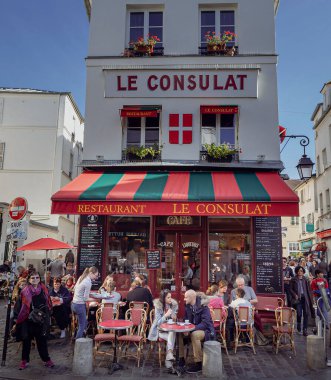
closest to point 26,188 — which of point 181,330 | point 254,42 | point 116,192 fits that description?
point 116,192

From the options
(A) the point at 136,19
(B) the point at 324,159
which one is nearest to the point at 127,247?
(A) the point at 136,19

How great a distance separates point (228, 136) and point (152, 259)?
434cm

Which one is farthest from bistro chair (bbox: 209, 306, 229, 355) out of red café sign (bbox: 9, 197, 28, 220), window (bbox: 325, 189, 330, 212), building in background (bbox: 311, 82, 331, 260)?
window (bbox: 325, 189, 330, 212)

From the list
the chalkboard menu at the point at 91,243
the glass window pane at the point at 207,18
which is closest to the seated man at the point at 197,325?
the chalkboard menu at the point at 91,243

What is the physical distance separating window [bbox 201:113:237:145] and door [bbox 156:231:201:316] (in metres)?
2.89

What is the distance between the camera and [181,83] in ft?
37.4

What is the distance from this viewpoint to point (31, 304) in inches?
266

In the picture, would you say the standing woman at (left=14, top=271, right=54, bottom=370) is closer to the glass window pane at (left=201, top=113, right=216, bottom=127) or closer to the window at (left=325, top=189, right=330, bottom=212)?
the glass window pane at (left=201, top=113, right=216, bottom=127)

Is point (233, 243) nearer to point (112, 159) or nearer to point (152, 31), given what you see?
point (112, 159)

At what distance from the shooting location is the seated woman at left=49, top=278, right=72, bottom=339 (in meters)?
8.89

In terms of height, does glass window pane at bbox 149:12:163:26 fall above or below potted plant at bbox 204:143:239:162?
above

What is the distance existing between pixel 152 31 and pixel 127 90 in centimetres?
227

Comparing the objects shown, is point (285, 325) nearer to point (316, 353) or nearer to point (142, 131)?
point (316, 353)

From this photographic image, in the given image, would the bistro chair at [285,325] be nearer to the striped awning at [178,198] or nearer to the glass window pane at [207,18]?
the striped awning at [178,198]
